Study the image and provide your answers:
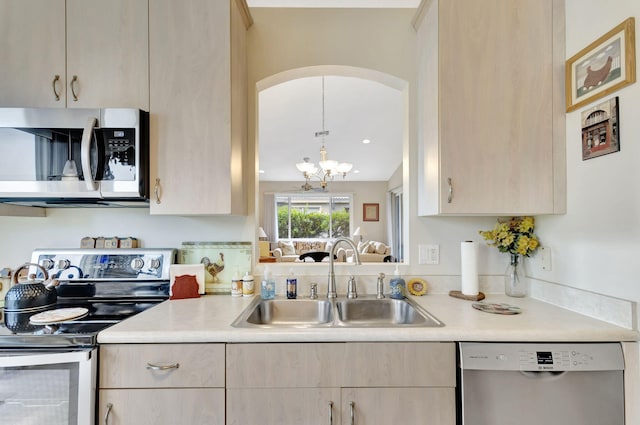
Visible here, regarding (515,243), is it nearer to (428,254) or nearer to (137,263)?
(428,254)

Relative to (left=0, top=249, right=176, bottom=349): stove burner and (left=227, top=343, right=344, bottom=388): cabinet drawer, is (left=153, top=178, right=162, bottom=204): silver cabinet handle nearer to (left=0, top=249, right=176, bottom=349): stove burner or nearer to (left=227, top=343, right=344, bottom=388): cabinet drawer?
(left=0, top=249, right=176, bottom=349): stove burner

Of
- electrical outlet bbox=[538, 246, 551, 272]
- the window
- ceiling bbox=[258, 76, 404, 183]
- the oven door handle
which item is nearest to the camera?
the oven door handle

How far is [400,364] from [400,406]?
0.49 ft

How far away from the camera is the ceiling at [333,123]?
4695 mm

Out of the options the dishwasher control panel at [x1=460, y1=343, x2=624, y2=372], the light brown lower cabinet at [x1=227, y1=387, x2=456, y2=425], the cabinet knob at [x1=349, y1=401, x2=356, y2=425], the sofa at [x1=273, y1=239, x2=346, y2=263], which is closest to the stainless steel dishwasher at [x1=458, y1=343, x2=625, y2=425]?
the dishwasher control panel at [x1=460, y1=343, x2=624, y2=372]

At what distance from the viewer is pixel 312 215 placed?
8.99 metres

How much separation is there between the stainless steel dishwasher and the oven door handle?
4.48ft

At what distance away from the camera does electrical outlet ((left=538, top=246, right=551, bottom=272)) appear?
1.51 metres

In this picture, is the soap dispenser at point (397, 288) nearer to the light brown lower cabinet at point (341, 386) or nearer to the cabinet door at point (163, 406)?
the light brown lower cabinet at point (341, 386)

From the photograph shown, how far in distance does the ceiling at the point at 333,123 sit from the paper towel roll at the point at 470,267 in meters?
2.49

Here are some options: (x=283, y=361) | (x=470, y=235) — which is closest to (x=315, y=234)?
(x=470, y=235)

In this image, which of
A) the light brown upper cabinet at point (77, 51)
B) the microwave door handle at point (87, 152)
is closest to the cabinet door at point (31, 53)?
the light brown upper cabinet at point (77, 51)

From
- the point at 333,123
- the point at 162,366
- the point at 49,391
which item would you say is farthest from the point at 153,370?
the point at 333,123

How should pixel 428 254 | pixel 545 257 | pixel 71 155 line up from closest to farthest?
pixel 71 155, pixel 545 257, pixel 428 254
